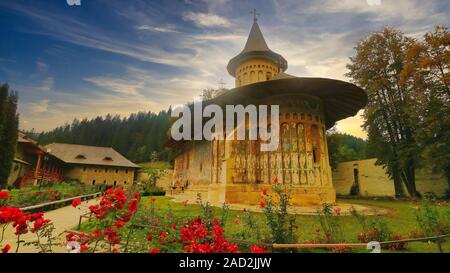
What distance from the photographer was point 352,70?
67.3ft

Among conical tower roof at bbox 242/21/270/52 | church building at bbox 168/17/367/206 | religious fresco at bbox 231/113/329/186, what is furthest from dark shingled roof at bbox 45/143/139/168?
religious fresco at bbox 231/113/329/186

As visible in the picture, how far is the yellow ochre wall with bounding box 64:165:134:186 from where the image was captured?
103 ft

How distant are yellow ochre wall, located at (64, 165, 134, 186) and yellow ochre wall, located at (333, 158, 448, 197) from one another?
1075 inches

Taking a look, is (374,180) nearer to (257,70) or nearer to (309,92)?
(309,92)

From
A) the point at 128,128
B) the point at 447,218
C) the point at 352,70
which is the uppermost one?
the point at 352,70

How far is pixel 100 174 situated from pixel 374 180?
34988mm

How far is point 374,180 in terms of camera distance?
20734mm

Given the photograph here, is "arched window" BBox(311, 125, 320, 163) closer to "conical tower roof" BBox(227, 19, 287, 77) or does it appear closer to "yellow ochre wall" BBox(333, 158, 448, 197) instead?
"yellow ochre wall" BBox(333, 158, 448, 197)

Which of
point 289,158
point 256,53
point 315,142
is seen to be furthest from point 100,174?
point 315,142

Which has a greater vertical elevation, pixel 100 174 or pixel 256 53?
pixel 256 53

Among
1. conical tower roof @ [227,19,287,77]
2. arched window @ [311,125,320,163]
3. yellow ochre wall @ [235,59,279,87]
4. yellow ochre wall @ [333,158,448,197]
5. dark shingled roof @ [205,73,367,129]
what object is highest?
conical tower roof @ [227,19,287,77]
